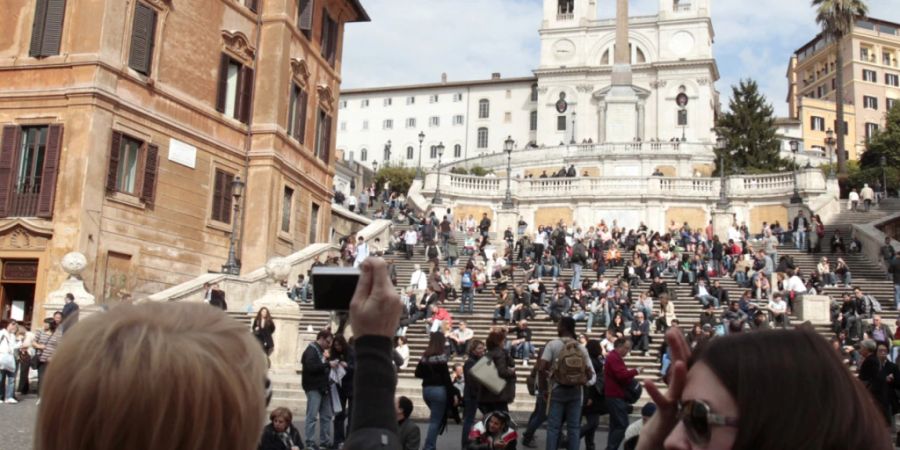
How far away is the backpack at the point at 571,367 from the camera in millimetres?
9938

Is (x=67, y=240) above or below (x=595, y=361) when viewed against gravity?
above

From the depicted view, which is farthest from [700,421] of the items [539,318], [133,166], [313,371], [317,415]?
[133,166]

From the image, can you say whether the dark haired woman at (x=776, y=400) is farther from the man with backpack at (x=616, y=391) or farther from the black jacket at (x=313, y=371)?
the black jacket at (x=313, y=371)

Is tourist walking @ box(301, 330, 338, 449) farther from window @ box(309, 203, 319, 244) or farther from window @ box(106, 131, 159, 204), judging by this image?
window @ box(309, 203, 319, 244)

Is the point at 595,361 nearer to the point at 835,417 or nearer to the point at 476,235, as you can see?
the point at 835,417

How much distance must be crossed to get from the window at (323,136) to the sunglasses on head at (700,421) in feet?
105

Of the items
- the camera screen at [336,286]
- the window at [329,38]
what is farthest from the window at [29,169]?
the camera screen at [336,286]

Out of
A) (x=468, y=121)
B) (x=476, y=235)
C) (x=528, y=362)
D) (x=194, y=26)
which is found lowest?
(x=528, y=362)

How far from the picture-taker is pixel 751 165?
5738cm

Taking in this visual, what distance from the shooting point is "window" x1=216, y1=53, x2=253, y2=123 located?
27.5 m

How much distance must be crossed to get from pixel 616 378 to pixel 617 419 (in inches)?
20.7

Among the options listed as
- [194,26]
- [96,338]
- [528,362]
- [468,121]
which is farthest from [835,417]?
[468,121]

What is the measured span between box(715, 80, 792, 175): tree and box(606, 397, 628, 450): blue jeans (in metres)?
49.0

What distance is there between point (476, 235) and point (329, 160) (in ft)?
23.1
